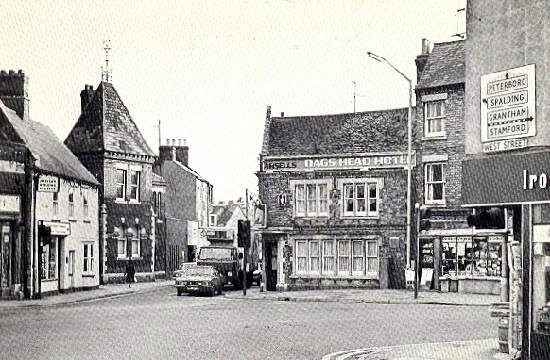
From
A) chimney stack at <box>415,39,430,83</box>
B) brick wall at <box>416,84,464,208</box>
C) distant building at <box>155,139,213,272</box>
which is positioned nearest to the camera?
brick wall at <box>416,84,464,208</box>

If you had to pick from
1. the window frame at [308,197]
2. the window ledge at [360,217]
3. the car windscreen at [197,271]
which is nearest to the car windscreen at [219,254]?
the window frame at [308,197]

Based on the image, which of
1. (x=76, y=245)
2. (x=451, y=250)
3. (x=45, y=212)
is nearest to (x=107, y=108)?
(x=76, y=245)

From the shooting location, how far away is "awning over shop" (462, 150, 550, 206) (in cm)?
1270

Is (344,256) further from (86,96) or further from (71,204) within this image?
(86,96)

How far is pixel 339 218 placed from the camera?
1598 inches

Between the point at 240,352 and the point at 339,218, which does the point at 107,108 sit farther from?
the point at 240,352

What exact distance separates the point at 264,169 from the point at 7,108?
12.5m

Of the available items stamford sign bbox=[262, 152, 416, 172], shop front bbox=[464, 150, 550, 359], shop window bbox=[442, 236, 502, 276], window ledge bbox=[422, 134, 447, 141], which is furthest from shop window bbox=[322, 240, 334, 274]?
shop front bbox=[464, 150, 550, 359]

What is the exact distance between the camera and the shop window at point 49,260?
36.3 meters

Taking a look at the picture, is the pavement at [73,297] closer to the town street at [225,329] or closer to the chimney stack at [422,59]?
the town street at [225,329]

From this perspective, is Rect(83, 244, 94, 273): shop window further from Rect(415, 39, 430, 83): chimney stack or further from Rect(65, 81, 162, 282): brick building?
Rect(415, 39, 430, 83): chimney stack

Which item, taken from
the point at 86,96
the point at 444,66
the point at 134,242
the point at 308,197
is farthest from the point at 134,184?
the point at 444,66

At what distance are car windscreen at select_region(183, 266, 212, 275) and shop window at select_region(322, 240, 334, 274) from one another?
20.1 ft

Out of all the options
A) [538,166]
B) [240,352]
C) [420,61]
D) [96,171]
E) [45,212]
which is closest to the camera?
[538,166]
